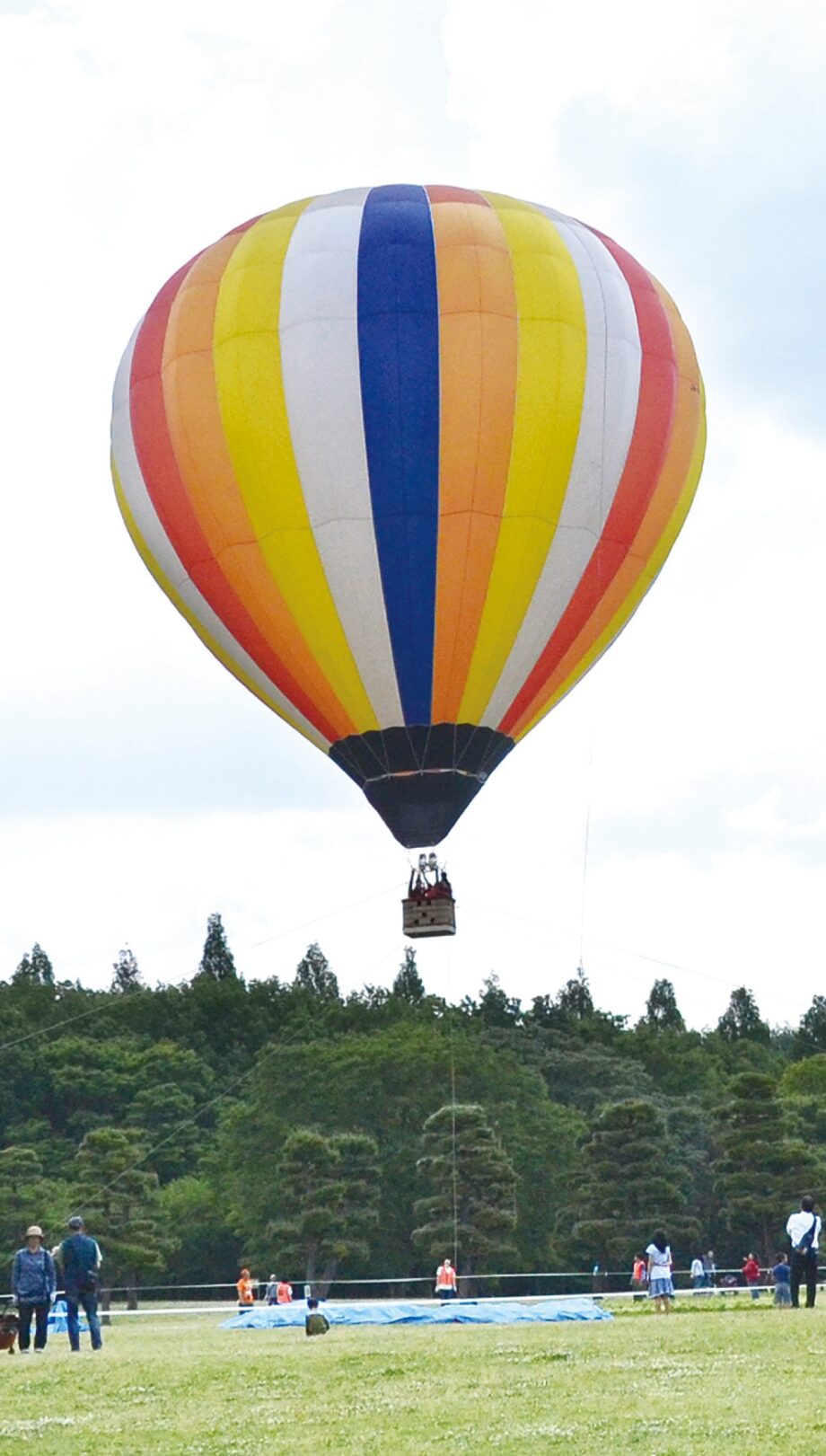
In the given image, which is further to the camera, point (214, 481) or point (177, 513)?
point (177, 513)

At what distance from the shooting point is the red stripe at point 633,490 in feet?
78.9

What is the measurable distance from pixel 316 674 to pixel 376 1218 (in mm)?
31501

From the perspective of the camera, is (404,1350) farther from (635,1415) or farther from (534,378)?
(534,378)

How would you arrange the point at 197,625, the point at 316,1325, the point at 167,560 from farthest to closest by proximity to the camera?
the point at 197,625 < the point at 167,560 < the point at 316,1325

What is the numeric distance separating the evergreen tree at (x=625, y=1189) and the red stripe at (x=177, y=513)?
2748 cm

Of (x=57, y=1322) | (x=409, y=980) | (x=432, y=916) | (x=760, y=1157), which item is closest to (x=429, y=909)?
(x=432, y=916)

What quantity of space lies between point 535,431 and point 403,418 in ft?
4.57

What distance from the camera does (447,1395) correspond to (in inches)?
470

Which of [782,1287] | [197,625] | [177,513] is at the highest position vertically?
[177,513]

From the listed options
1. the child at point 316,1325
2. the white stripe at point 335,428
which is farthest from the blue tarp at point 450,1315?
the white stripe at point 335,428

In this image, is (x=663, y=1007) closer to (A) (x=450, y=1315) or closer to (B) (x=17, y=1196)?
(B) (x=17, y=1196)

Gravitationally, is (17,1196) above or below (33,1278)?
above

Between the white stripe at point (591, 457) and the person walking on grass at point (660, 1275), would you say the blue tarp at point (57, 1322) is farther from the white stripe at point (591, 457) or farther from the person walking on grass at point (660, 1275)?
the white stripe at point (591, 457)

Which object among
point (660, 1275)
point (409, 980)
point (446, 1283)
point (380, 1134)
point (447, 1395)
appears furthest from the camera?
point (409, 980)
